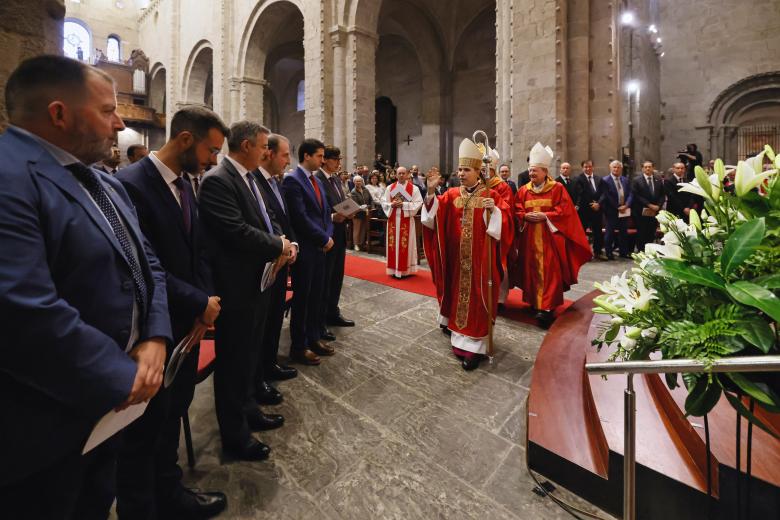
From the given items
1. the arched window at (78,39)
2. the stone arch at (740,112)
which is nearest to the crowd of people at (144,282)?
the stone arch at (740,112)

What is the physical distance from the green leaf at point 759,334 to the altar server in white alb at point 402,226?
5.19 meters

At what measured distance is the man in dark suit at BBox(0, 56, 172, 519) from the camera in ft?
2.78

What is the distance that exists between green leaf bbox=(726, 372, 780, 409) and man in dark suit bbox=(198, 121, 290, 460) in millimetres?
1907

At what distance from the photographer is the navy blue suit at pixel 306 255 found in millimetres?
3145

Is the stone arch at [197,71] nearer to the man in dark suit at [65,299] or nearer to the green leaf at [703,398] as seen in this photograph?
the man in dark suit at [65,299]

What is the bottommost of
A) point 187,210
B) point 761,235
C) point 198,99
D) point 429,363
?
point 429,363

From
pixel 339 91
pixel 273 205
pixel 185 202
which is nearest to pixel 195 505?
pixel 185 202

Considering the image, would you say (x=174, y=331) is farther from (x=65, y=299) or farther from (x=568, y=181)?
(x=568, y=181)

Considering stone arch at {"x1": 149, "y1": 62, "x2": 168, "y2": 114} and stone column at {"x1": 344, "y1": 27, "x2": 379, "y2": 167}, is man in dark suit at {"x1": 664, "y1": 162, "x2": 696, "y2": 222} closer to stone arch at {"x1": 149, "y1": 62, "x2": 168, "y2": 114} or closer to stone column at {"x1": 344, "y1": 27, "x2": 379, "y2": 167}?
stone column at {"x1": 344, "y1": 27, "x2": 379, "y2": 167}

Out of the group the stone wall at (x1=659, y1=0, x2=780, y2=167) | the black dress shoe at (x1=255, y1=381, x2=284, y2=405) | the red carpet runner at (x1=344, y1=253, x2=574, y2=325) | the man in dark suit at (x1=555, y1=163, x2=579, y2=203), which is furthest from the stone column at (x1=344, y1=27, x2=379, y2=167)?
the stone wall at (x1=659, y1=0, x2=780, y2=167)

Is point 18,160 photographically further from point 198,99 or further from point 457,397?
point 198,99

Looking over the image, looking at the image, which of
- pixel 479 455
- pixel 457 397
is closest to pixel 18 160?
pixel 479 455

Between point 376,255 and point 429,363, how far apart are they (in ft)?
17.5

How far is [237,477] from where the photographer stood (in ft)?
6.24
